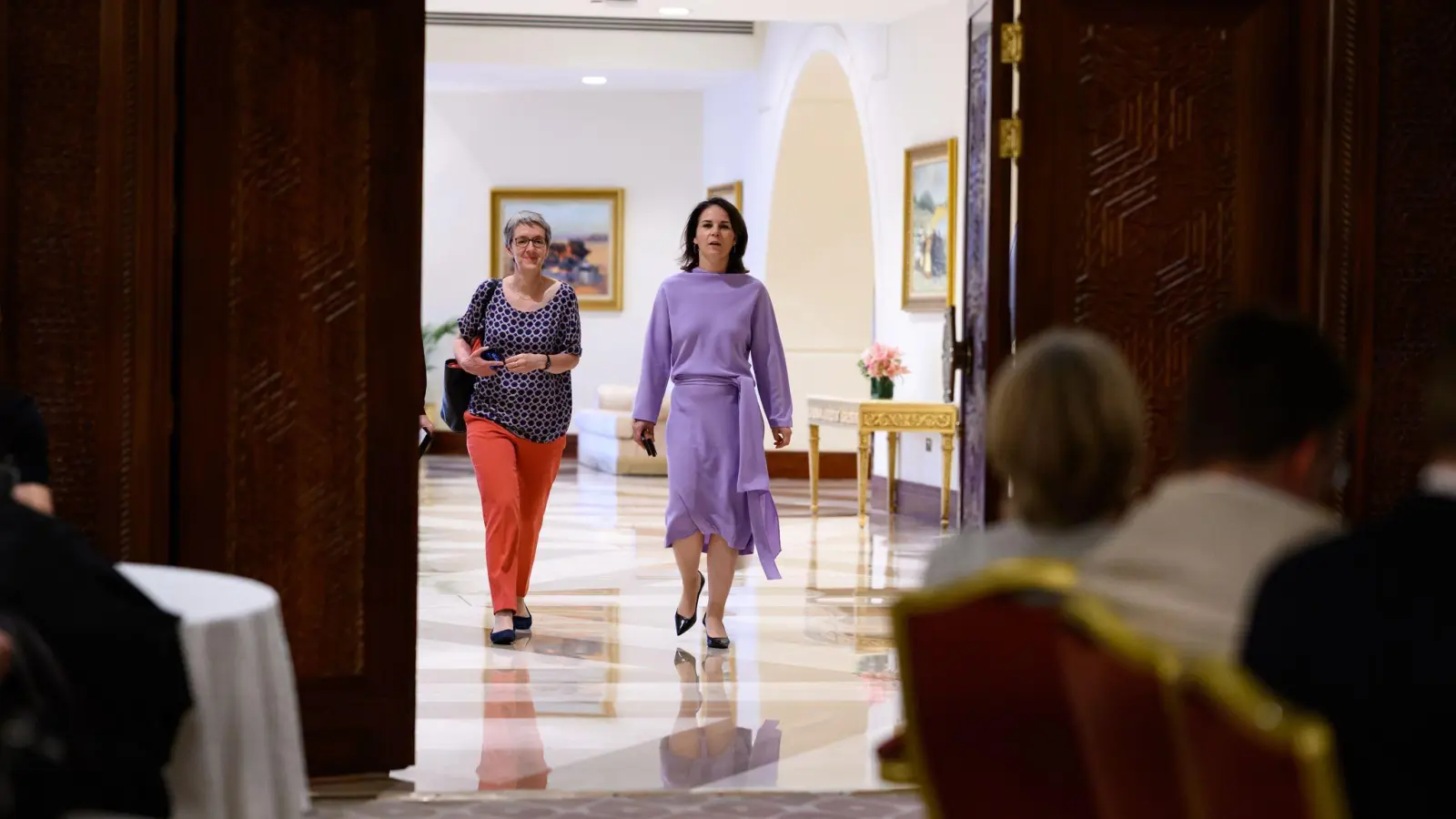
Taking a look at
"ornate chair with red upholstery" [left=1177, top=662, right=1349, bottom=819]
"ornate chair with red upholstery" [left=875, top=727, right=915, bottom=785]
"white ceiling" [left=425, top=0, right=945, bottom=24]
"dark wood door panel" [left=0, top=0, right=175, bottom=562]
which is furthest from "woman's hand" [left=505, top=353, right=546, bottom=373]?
"white ceiling" [left=425, top=0, right=945, bottom=24]

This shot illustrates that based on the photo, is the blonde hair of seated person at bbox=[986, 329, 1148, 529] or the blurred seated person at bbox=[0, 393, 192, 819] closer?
the blonde hair of seated person at bbox=[986, 329, 1148, 529]

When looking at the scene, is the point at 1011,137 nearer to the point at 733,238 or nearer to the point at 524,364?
the point at 733,238

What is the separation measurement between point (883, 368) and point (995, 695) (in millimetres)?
9703

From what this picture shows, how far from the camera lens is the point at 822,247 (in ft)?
48.5

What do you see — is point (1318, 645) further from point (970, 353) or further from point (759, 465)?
point (759, 465)

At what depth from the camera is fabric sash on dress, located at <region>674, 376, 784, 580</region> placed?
633cm

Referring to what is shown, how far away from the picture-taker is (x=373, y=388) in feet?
14.1

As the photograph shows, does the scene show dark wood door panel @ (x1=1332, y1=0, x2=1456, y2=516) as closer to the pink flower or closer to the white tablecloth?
the white tablecloth

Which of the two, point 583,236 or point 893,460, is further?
point 583,236

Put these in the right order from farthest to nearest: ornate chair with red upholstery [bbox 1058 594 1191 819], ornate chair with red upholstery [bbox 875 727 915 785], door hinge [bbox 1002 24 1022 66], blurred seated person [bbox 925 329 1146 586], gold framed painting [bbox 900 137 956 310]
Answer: gold framed painting [bbox 900 137 956 310], door hinge [bbox 1002 24 1022 66], ornate chair with red upholstery [bbox 875 727 915 785], blurred seated person [bbox 925 329 1146 586], ornate chair with red upholstery [bbox 1058 594 1191 819]

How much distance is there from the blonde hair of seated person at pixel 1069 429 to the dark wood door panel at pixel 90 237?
2.70 meters

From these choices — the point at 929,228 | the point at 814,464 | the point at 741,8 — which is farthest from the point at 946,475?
the point at 741,8

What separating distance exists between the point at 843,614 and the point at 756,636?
0.75 m

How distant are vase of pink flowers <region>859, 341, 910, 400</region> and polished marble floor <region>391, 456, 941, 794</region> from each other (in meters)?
1.42
